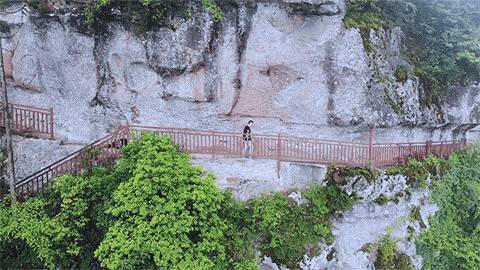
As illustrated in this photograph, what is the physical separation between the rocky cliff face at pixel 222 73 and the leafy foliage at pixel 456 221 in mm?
2883

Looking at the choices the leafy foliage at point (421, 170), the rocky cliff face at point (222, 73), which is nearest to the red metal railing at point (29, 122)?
the rocky cliff face at point (222, 73)

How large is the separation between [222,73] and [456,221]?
1066cm

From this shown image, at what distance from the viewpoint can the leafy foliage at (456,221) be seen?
11523 mm

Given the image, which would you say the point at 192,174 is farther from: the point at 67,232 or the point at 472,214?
the point at 472,214

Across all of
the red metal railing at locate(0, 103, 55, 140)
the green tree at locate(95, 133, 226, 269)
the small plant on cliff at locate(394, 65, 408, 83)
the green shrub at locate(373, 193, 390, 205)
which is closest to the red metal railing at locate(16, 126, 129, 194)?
the green tree at locate(95, 133, 226, 269)

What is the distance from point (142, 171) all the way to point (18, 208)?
3.81 metres

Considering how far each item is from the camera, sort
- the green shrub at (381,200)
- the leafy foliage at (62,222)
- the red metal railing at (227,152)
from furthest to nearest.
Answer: the green shrub at (381,200)
the red metal railing at (227,152)
the leafy foliage at (62,222)

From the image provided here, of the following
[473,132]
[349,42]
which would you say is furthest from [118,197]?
[473,132]

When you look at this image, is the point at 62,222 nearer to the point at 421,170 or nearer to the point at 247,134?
the point at 247,134

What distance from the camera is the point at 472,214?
12.3 metres

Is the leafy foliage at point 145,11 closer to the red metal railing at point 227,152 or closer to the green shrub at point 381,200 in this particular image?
the red metal railing at point 227,152

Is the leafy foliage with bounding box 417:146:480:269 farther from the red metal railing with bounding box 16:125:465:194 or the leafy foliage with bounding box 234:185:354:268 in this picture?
the leafy foliage with bounding box 234:185:354:268

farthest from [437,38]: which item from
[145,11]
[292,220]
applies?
[145,11]

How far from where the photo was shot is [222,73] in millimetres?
11250
